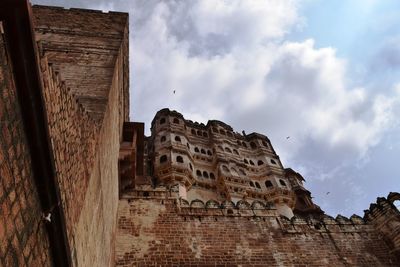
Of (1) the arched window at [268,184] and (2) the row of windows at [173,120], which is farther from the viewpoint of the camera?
(2) the row of windows at [173,120]

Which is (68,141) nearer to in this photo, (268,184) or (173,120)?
(173,120)

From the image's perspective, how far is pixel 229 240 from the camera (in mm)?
10047

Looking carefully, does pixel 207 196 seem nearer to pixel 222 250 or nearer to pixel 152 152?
pixel 152 152

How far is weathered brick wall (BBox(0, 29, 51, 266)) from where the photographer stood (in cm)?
197

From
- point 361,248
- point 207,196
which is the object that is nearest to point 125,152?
point 361,248

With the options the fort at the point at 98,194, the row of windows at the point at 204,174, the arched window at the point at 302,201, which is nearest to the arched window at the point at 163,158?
the fort at the point at 98,194

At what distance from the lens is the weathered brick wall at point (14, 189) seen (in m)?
1.97

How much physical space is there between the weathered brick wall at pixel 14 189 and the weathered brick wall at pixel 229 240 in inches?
280

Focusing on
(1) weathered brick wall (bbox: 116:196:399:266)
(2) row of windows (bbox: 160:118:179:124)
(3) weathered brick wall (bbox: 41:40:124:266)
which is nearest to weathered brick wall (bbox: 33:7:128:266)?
(3) weathered brick wall (bbox: 41:40:124:266)

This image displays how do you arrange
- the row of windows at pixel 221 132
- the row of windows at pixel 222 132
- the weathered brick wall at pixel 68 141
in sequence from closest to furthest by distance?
the weathered brick wall at pixel 68 141, the row of windows at pixel 221 132, the row of windows at pixel 222 132

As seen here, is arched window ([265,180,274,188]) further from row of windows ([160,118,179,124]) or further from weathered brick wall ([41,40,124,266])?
weathered brick wall ([41,40,124,266])

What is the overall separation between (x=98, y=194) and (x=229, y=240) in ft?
19.2

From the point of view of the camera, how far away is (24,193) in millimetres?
2271

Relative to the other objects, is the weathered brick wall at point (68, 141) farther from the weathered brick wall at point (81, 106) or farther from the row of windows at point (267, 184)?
the row of windows at point (267, 184)
